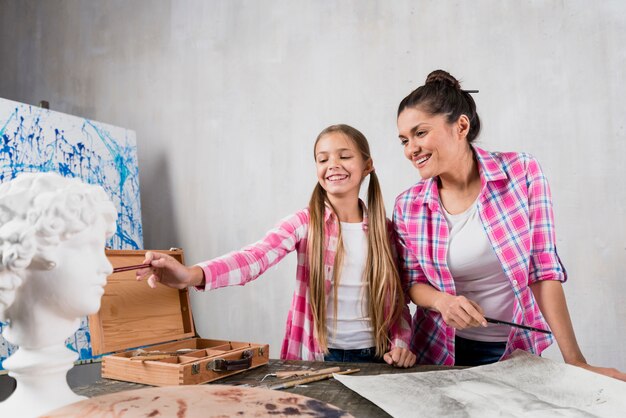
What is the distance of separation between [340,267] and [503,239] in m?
0.52

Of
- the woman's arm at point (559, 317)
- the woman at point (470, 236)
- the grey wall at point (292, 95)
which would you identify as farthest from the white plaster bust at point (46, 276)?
the grey wall at point (292, 95)

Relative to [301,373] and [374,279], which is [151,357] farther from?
[374,279]

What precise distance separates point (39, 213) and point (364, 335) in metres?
1.23

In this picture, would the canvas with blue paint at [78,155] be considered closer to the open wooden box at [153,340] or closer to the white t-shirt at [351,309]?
the open wooden box at [153,340]

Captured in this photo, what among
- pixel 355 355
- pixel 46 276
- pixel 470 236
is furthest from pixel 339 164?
pixel 46 276

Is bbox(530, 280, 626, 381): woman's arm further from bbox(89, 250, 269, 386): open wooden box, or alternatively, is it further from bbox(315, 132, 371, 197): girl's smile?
bbox(89, 250, 269, 386): open wooden box

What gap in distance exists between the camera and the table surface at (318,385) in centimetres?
95

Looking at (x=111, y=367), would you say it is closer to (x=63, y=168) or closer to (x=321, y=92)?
(x=63, y=168)

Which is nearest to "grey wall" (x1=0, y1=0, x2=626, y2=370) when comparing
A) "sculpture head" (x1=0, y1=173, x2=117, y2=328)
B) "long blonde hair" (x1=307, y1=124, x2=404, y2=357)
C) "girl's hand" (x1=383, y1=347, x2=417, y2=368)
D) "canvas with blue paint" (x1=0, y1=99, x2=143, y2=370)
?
"canvas with blue paint" (x1=0, y1=99, x2=143, y2=370)

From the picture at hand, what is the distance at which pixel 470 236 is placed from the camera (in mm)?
1550

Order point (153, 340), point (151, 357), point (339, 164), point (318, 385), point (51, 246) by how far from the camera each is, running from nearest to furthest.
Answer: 1. point (51, 246)
2. point (318, 385)
3. point (151, 357)
4. point (153, 340)
5. point (339, 164)

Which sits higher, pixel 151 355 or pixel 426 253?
pixel 426 253

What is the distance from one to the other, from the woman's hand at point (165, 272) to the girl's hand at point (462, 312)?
2.22ft

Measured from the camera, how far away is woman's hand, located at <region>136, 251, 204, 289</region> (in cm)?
119
